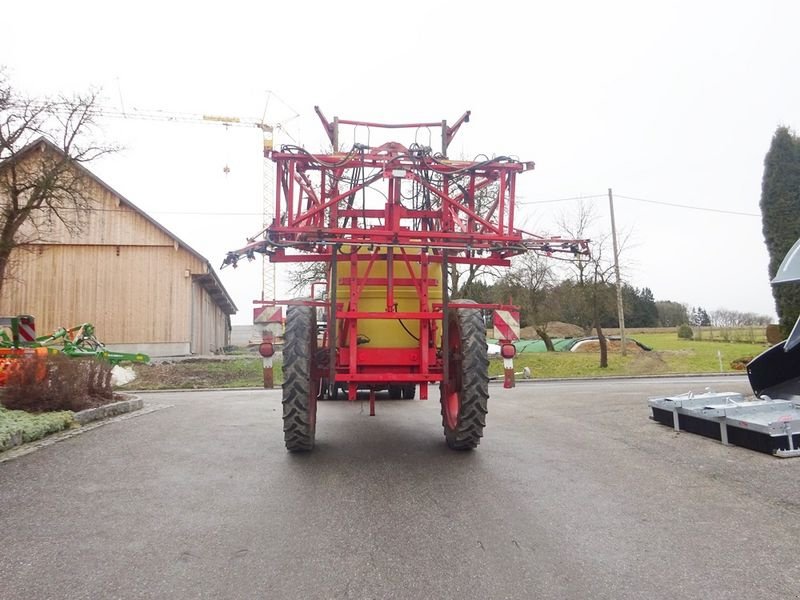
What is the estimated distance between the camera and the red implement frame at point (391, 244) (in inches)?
222

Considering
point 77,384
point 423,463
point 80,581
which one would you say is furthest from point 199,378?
point 80,581

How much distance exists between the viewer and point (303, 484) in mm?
5016

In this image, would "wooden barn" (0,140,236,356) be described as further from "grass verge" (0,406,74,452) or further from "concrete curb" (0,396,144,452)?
"grass verge" (0,406,74,452)

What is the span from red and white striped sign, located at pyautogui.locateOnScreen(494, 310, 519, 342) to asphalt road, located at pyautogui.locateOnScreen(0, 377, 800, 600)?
1333 millimetres

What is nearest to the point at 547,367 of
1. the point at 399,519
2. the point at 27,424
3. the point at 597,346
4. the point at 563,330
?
the point at 597,346

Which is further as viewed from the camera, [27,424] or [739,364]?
[739,364]

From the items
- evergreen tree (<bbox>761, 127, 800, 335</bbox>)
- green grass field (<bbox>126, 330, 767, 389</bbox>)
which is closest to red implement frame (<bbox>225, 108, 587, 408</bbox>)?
green grass field (<bbox>126, 330, 767, 389</bbox>)

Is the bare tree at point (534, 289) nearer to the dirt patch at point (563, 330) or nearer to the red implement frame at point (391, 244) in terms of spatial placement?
the dirt patch at point (563, 330)

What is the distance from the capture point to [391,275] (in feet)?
20.0

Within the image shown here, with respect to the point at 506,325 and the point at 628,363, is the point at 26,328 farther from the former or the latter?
the point at 628,363

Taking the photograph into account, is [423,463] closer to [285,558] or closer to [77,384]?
[285,558]

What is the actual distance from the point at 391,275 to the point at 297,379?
1.50 m

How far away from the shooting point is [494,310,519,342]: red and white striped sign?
6121 mm

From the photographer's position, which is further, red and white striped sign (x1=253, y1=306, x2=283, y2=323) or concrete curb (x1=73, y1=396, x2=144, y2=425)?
concrete curb (x1=73, y1=396, x2=144, y2=425)
